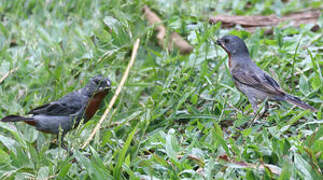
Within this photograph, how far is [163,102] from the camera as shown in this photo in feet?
17.6

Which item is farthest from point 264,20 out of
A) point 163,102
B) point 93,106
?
point 93,106

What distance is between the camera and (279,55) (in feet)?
19.5

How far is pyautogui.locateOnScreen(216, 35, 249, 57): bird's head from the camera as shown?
18.2 feet

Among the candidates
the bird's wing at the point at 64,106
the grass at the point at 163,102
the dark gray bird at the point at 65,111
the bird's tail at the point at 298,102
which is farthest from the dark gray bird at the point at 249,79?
the bird's wing at the point at 64,106

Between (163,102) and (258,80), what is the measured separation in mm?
1017

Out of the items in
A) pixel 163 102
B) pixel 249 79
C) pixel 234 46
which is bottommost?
pixel 163 102

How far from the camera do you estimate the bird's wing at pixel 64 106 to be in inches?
200

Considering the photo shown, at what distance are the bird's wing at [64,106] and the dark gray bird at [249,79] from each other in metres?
1.65

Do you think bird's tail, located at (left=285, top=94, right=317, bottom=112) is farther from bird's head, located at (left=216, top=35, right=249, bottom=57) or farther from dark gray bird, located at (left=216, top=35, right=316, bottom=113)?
bird's head, located at (left=216, top=35, right=249, bottom=57)

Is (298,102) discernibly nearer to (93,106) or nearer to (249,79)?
(249,79)

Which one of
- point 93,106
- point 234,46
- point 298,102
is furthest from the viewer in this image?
point 234,46

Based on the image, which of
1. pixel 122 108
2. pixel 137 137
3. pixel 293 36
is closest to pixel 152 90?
pixel 122 108

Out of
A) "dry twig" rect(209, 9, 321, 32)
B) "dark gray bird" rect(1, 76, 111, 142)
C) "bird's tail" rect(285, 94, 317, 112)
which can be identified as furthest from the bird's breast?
"dry twig" rect(209, 9, 321, 32)

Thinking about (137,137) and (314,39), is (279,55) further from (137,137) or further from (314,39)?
(137,137)
